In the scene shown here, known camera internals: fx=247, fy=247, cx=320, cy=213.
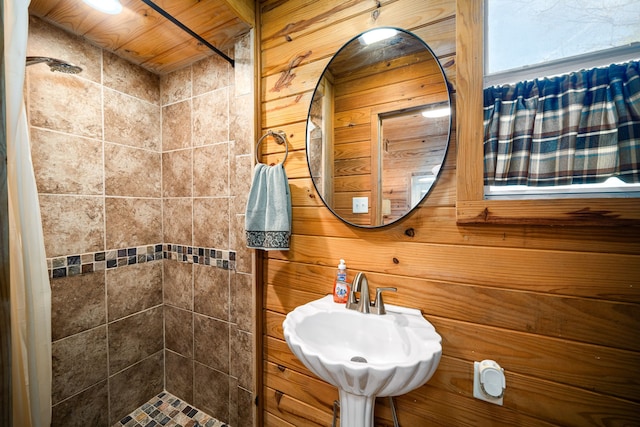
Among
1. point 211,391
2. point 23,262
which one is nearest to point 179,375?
point 211,391

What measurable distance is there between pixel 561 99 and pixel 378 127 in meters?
0.55

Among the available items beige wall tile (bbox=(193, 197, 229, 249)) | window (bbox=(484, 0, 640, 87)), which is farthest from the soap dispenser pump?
window (bbox=(484, 0, 640, 87))

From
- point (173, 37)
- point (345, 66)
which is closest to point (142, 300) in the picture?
point (173, 37)

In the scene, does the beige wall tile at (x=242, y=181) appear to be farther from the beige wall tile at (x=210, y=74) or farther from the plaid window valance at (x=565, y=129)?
the plaid window valance at (x=565, y=129)

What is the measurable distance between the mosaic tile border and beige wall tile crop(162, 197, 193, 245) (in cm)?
5

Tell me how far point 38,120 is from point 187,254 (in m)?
0.93

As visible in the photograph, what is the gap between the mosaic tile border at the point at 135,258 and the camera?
1227 mm

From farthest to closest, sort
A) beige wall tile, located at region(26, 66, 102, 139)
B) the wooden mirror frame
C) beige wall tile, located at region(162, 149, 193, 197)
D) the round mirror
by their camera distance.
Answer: beige wall tile, located at region(162, 149, 193, 197) → beige wall tile, located at region(26, 66, 102, 139) → the round mirror → the wooden mirror frame

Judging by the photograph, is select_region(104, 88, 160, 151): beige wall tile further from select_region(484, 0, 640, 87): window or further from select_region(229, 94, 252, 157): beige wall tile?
Result: select_region(484, 0, 640, 87): window

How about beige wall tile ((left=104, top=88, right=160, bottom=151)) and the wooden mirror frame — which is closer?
the wooden mirror frame

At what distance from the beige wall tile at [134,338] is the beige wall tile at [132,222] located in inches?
17.9

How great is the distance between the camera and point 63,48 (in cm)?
123

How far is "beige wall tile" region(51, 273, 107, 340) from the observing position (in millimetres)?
1200

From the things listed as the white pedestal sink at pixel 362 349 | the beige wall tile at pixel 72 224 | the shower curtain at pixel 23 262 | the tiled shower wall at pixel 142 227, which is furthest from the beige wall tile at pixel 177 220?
the white pedestal sink at pixel 362 349
